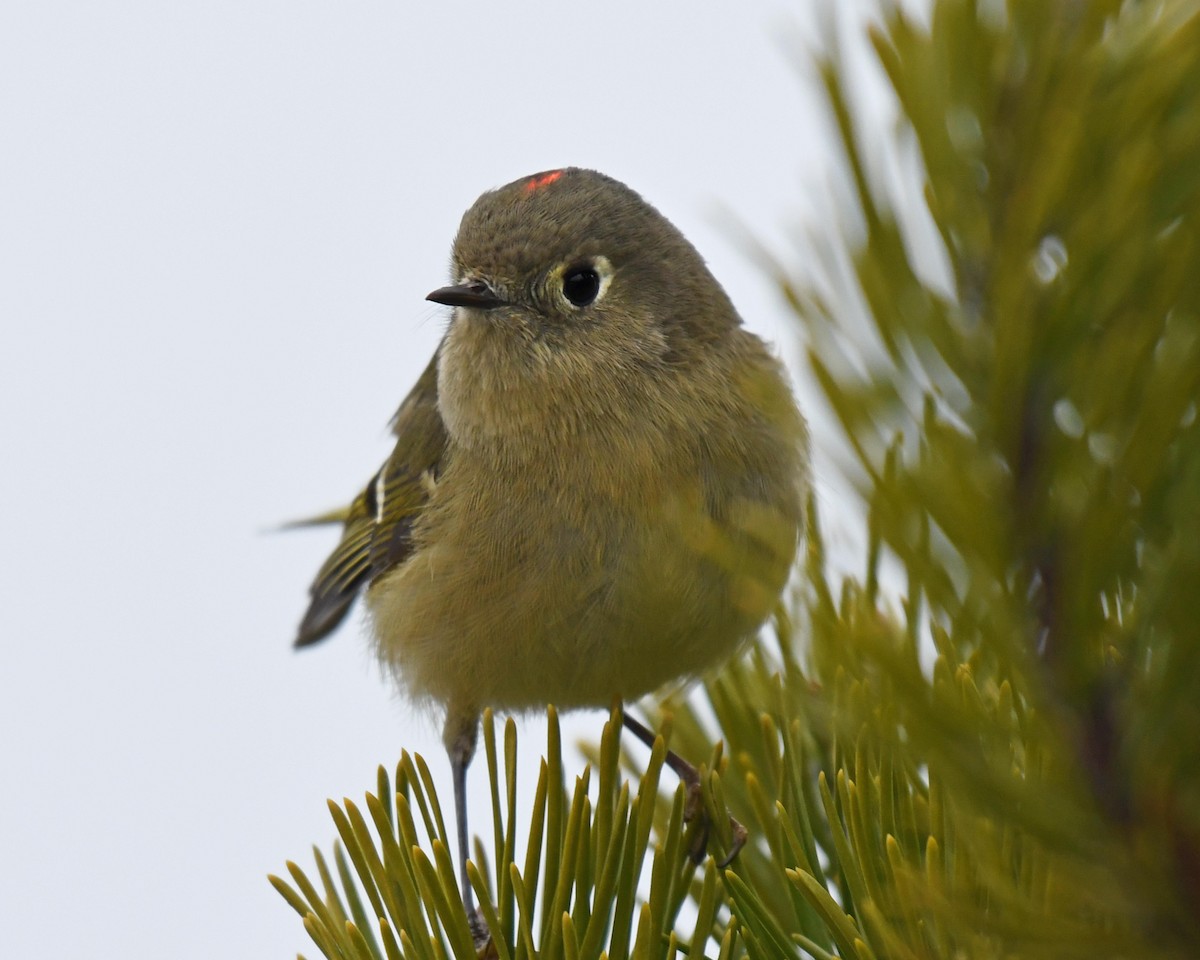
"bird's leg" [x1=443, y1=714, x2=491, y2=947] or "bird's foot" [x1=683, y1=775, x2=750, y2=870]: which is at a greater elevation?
"bird's leg" [x1=443, y1=714, x2=491, y2=947]

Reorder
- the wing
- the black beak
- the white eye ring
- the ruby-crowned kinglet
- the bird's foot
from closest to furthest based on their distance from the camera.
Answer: the bird's foot → the ruby-crowned kinglet → the black beak → the white eye ring → the wing

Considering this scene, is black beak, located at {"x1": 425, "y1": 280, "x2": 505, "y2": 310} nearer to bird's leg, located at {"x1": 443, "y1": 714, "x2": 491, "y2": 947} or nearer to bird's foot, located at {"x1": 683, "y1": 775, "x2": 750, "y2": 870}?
bird's leg, located at {"x1": 443, "y1": 714, "x2": 491, "y2": 947}

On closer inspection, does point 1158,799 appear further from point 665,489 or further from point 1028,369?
point 665,489

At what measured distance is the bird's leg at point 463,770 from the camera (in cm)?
210

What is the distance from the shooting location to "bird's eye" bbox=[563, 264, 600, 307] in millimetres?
Result: 2197

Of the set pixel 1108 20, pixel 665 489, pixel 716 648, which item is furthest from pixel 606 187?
pixel 1108 20

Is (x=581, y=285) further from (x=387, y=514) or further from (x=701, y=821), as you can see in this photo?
(x=701, y=821)

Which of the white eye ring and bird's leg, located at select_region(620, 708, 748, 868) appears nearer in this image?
bird's leg, located at select_region(620, 708, 748, 868)

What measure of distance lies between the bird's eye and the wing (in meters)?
0.38

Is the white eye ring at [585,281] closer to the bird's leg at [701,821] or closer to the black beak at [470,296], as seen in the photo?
the black beak at [470,296]

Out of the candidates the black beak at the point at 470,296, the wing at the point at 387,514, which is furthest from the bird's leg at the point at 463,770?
the black beak at the point at 470,296

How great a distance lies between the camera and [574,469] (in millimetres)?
1958

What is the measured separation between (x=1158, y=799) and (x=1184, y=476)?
0.16 metres

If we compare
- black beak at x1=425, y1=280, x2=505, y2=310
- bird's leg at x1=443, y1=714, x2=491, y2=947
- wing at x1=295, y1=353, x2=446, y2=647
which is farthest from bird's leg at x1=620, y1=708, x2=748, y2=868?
black beak at x1=425, y1=280, x2=505, y2=310
